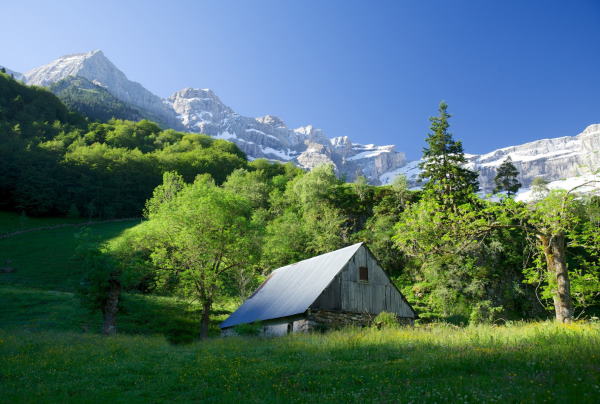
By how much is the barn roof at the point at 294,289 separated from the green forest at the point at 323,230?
3.20 metres

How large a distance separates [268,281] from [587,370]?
31467mm

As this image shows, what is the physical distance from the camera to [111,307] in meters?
31.9

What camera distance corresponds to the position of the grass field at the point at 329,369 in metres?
9.02

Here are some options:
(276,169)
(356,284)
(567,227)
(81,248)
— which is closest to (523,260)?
(356,284)

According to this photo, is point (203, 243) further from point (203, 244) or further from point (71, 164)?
point (71, 164)

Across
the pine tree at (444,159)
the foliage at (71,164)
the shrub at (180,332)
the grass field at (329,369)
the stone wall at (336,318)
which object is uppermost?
the foliage at (71,164)

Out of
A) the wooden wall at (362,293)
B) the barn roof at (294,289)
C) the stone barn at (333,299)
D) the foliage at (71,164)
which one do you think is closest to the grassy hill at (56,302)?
the barn roof at (294,289)

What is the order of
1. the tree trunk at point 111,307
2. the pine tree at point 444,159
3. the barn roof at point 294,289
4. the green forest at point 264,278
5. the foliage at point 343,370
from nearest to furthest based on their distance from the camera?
the foliage at point 343,370 < the green forest at point 264,278 < the barn roof at point 294,289 < the tree trunk at point 111,307 < the pine tree at point 444,159

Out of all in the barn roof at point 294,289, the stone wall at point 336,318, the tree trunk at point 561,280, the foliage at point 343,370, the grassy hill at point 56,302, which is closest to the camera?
the foliage at point 343,370

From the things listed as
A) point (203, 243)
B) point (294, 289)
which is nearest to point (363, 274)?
point (294, 289)

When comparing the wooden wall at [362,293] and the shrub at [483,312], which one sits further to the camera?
the shrub at [483,312]

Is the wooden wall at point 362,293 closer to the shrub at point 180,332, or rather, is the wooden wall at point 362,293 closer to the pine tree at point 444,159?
the shrub at point 180,332

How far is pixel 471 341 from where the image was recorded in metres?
14.3

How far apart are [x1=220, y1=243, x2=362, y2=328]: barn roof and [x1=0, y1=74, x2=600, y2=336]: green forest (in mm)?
3201
